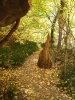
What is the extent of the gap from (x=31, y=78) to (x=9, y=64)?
214cm

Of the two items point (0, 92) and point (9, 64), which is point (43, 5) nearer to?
point (9, 64)

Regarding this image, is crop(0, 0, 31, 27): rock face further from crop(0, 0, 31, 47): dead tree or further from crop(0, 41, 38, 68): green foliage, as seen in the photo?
crop(0, 41, 38, 68): green foliage

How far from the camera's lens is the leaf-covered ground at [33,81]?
345 inches

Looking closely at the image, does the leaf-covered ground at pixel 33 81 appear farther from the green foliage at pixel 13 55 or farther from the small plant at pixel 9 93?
the green foliage at pixel 13 55

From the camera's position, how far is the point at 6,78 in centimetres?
1011

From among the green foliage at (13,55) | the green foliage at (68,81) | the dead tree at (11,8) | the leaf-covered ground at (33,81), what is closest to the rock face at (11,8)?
the dead tree at (11,8)

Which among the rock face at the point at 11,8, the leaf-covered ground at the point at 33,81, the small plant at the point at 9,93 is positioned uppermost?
the rock face at the point at 11,8

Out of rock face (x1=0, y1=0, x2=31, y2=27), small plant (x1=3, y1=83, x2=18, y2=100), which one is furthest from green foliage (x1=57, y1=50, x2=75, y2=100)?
rock face (x1=0, y1=0, x2=31, y2=27)

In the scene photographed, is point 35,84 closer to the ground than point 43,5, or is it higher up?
closer to the ground

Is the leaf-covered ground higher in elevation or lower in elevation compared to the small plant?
lower

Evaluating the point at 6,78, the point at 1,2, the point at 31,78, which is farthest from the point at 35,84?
the point at 1,2

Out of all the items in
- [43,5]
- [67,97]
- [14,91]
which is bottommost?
[67,97]

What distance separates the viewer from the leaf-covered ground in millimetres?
8758

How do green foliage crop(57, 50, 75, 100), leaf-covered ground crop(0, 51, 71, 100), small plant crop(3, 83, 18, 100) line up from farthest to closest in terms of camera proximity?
green foliage crop(57, 50, 75, 100)
leaf-covered ground crop(0, 51, 71, 100)
small plant crop(3, 83, 18, 100)
